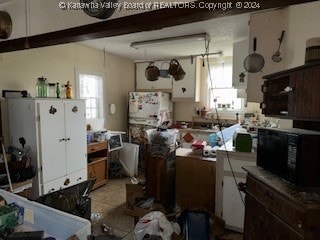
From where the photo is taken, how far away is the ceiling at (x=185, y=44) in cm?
290

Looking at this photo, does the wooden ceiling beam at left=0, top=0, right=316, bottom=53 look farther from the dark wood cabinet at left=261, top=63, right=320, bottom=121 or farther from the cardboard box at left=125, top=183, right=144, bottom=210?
the cardboard box at left=125, top=183, right=144, bottom=210

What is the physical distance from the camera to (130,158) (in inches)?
177

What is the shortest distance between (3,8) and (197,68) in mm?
3569

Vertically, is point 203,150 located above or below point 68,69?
below

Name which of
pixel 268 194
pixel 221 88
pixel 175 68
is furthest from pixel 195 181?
pixel 221 88

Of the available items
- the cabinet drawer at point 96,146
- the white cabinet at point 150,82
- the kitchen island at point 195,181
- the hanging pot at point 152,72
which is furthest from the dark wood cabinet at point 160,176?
the white cabinet at point 150,82

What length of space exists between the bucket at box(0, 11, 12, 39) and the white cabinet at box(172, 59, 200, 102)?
3.30 metres

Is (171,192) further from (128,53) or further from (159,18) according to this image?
(128,53)

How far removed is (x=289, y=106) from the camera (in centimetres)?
129

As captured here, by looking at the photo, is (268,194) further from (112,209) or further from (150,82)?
(150,82)

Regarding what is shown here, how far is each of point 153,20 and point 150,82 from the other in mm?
3858

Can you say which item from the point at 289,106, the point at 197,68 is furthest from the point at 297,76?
the point at 197,68

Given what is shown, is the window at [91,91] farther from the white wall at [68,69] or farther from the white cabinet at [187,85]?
the white cabinet at [187,85]

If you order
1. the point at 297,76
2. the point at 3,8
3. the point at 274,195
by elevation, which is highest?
the point at 3,8
